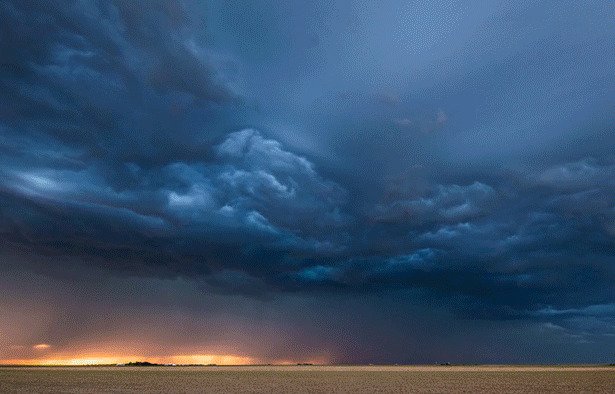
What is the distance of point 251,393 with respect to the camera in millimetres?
42688

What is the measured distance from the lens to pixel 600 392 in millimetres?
44594

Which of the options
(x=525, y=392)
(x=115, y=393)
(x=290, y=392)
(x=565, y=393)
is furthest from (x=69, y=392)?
(x=565, y=393)

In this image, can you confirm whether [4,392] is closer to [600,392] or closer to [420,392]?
[420,392]

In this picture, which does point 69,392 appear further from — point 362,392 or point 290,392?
point 362,392

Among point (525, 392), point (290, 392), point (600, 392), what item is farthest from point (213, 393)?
point (600, 392)

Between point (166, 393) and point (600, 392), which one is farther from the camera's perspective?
point (600, 392)

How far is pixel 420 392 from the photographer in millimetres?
44719

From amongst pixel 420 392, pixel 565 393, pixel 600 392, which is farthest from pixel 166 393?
pixel 600 392

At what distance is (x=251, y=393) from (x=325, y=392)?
21.7 feet

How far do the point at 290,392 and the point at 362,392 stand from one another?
259 inches

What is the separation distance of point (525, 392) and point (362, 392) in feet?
50.2

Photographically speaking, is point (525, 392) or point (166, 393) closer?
point (166, 393)

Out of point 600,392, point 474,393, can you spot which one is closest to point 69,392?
point 474,393

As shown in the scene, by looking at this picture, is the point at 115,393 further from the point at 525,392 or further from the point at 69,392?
the point at 525,392
